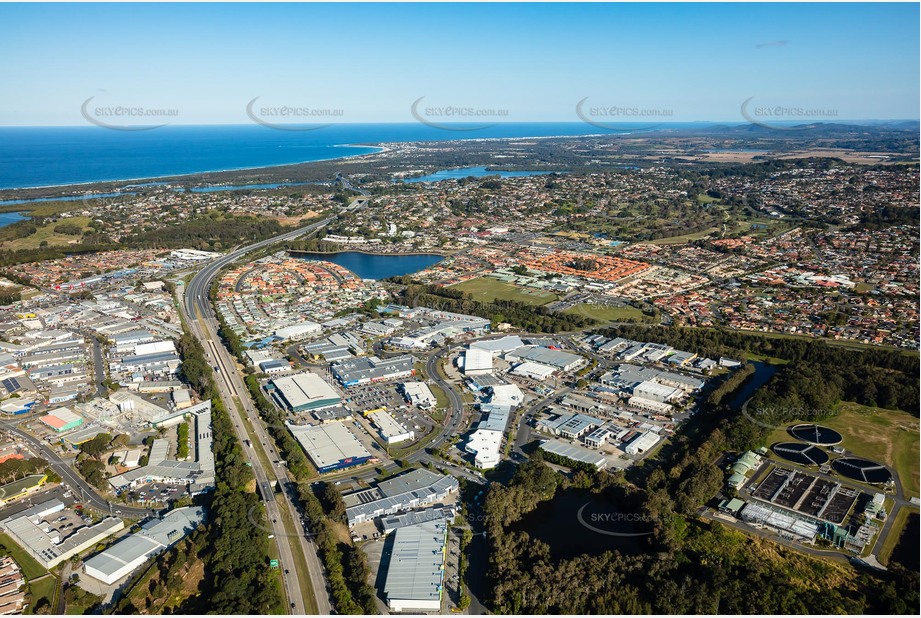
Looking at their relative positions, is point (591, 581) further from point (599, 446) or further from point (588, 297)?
point (588, 297)

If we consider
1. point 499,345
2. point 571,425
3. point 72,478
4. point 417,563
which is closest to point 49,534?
point 72,478

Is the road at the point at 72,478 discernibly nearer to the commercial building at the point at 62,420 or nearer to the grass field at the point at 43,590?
the commercial building at the point at 62,420

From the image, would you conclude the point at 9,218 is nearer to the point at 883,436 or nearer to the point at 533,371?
the point at 533,371

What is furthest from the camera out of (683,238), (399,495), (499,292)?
(683,238)

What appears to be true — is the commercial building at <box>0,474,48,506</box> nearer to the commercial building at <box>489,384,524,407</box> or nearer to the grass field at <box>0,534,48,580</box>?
the grass field at <box>0,534,48,580</box>

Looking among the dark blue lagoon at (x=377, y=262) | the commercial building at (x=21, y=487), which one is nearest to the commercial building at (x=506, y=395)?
the commercial building at (x=21, y=487)

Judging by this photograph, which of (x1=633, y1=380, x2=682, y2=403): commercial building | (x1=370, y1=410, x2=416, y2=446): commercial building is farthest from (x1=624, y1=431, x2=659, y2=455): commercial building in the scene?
(x1=370, y1=410, x2=416, y2=446): commercial building
